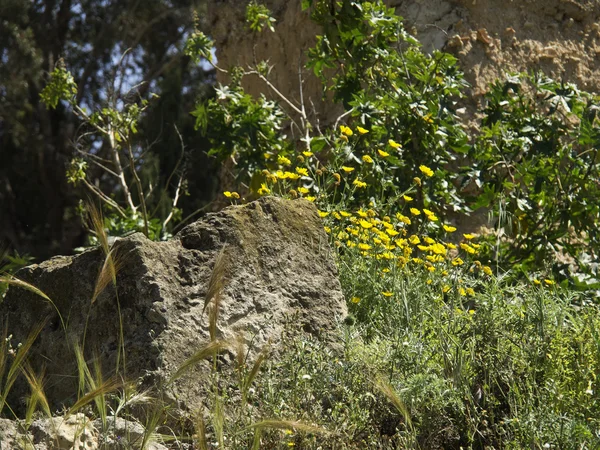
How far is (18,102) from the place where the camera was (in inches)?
631

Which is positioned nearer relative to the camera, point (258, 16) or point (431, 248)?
point (431, 248)

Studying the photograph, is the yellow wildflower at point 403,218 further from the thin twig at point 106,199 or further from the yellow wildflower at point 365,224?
the thin twig at point 106,199

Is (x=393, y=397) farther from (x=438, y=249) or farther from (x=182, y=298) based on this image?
(x=438, y=249)

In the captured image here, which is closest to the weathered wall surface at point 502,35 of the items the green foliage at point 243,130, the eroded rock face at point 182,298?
the green foliage at point 243,130

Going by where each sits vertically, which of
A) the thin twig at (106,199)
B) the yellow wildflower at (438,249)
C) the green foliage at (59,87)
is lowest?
the thin twig at (106,199)

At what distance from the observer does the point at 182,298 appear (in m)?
3.29

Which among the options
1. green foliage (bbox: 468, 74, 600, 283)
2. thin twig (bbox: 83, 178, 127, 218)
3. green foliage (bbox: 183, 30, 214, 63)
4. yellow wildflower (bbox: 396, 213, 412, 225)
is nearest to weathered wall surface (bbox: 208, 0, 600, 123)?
green foliage (bbox: 183, 30, 214, 63)

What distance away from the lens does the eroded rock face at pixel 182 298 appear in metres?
3.20

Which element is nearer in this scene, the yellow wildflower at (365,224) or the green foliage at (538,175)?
the yellow wildflower at (365,224)

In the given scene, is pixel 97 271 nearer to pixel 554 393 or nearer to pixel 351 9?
pixel 554 393

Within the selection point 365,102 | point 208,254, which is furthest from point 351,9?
point 208,254

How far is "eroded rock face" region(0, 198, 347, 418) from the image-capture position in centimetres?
320

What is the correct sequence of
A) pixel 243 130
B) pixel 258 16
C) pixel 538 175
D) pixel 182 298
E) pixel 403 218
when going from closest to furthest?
pixel 182 298 → pixel 403 218 → pixel 538 175 → pixel 243 130 → pixel 258 16

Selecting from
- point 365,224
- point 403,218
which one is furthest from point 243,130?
point 365,224
